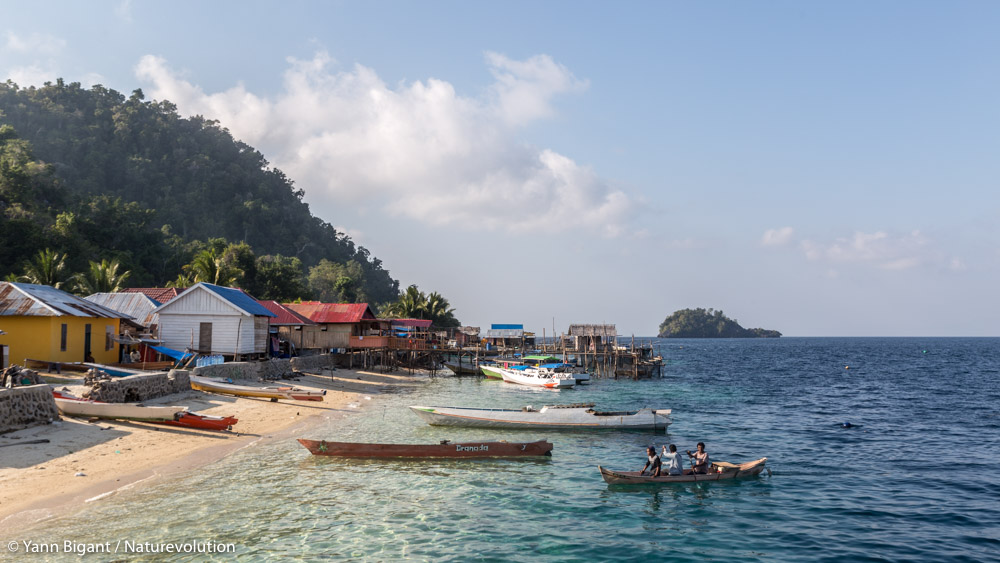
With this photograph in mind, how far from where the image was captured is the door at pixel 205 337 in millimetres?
41062

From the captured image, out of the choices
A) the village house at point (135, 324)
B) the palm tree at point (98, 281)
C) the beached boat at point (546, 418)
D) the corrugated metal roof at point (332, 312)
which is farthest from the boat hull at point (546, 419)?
the palm tree at point (98, 281)

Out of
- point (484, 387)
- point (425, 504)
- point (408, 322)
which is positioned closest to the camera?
point (425, 504)

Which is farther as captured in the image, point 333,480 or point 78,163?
point 78,163

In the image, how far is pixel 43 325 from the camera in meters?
31.5

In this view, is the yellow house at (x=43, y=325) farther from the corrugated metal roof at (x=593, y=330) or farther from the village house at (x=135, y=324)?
the corrugated metal roof at (x=593, y=330)

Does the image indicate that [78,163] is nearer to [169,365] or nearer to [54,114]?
[54,114]

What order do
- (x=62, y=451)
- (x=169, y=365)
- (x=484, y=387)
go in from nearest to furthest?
1. (x=62, y=451)
2. (x=169, y=365)
3. (x=484, y=387)

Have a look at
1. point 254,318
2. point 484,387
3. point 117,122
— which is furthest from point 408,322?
point 117,122

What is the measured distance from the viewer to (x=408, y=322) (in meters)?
82.0

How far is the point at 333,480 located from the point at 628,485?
391 inches

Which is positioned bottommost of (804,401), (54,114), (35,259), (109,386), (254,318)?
(804,401)

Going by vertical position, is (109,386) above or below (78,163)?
below

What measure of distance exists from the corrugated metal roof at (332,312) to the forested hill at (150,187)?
989 inches

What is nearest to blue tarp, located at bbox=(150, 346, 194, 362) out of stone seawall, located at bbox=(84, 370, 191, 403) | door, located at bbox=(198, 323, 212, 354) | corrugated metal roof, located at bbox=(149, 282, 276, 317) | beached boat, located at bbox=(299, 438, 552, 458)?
door, located at bbox=(198, 323, 212, 354)
